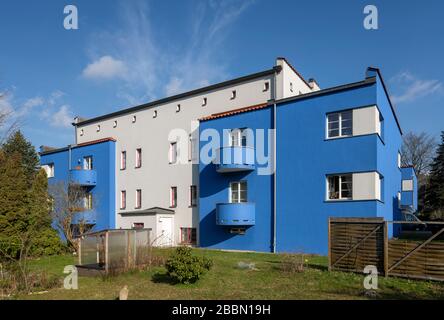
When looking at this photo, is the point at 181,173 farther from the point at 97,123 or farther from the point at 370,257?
the point at 370,257

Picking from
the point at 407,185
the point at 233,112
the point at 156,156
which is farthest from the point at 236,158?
the point at 407,185

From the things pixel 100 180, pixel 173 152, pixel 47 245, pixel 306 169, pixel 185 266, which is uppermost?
pixel 173 152

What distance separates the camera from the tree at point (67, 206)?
27297 millimetres

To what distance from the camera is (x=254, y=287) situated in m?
11.1

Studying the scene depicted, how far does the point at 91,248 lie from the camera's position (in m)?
15.0

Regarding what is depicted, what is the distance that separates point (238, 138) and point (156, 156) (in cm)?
884

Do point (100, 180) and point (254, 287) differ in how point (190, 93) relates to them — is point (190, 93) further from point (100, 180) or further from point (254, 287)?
point (254, 287)

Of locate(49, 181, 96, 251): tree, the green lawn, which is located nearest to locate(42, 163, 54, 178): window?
locate(49, 181, 96, 251): tree

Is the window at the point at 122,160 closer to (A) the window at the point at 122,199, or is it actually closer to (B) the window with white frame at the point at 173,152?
(A) the window at the point at 122,199

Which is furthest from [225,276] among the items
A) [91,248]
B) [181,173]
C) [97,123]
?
[97,123]

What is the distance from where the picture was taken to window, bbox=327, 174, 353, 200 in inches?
768

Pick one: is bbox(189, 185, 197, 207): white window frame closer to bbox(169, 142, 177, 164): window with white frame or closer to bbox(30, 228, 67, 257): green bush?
bbox(169, 142, 177, 164): window with white frame

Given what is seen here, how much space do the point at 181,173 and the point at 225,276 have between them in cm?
1587

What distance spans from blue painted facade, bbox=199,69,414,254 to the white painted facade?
2568 millimetres
